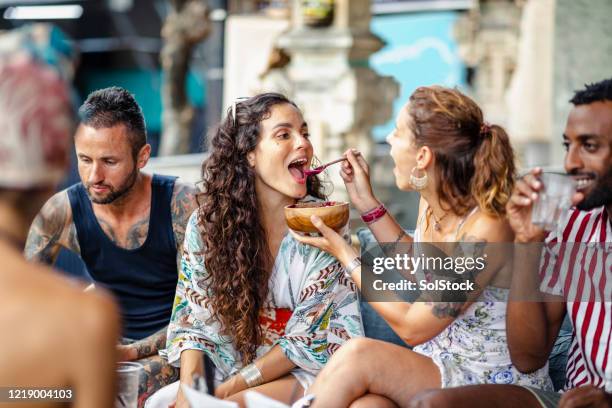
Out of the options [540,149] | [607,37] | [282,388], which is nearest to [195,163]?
[540,149]

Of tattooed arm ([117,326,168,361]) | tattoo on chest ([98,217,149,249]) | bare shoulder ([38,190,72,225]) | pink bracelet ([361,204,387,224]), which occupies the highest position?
pink bracelet ([361,204,387,224])

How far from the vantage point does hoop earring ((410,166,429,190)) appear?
313cm

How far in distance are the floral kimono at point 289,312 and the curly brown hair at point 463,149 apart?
1.82 feet

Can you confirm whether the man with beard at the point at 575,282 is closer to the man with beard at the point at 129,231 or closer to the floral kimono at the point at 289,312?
the floral kimono at the point at 289,312

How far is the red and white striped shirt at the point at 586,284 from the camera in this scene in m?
2.93

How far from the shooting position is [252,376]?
330 centimetres

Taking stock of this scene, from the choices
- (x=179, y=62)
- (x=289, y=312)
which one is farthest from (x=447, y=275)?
(x=179, y=62)

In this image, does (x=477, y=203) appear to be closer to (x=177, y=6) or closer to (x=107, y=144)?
(x=107, y=144)

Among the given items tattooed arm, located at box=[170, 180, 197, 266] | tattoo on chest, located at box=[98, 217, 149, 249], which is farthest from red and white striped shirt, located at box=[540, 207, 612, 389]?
tattoo on chest, located at box=[98, 217, 149, 249]

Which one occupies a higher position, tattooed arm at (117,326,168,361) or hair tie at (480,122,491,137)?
hair tie at (480,122,491,137)

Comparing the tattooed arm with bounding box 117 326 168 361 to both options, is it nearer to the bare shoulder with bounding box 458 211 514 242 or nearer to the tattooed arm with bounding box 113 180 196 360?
the tattooed arm with bounding box 113 180 196 360

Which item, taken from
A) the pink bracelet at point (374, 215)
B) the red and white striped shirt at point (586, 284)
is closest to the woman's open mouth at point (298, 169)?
the pink bracelet at point (374, 215)

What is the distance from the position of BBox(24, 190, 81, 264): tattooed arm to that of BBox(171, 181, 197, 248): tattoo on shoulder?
0.43 m

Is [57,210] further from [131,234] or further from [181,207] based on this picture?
[181,207]
